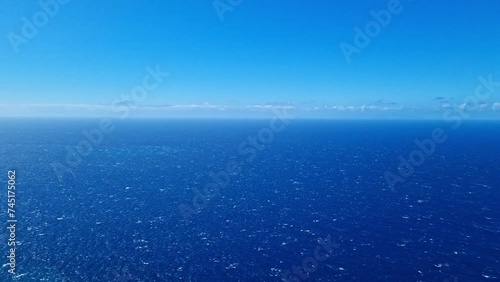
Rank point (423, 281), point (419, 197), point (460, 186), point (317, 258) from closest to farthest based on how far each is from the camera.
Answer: point (423, 281)
point (317, 258)
point (419, 197)
point (460, 186)

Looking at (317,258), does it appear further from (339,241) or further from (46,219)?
(46,219)

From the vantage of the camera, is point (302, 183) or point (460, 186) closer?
point (460, 186)

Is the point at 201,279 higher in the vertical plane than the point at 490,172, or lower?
lower

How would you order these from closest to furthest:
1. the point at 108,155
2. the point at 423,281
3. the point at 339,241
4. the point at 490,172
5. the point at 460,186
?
the point at 423,281 → the point at 339,241 → the point at 460,186 → the point at 490,172 → the point at 108,155

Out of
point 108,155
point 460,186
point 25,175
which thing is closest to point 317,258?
point 460,186

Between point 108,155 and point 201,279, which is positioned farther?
point 108,155

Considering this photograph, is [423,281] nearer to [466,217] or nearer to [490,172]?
[466,217]

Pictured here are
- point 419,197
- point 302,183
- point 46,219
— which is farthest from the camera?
point 302,183

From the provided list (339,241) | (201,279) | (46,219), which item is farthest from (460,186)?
(46,219)

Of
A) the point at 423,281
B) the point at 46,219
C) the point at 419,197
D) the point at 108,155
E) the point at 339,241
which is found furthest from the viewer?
the point at 108,155
